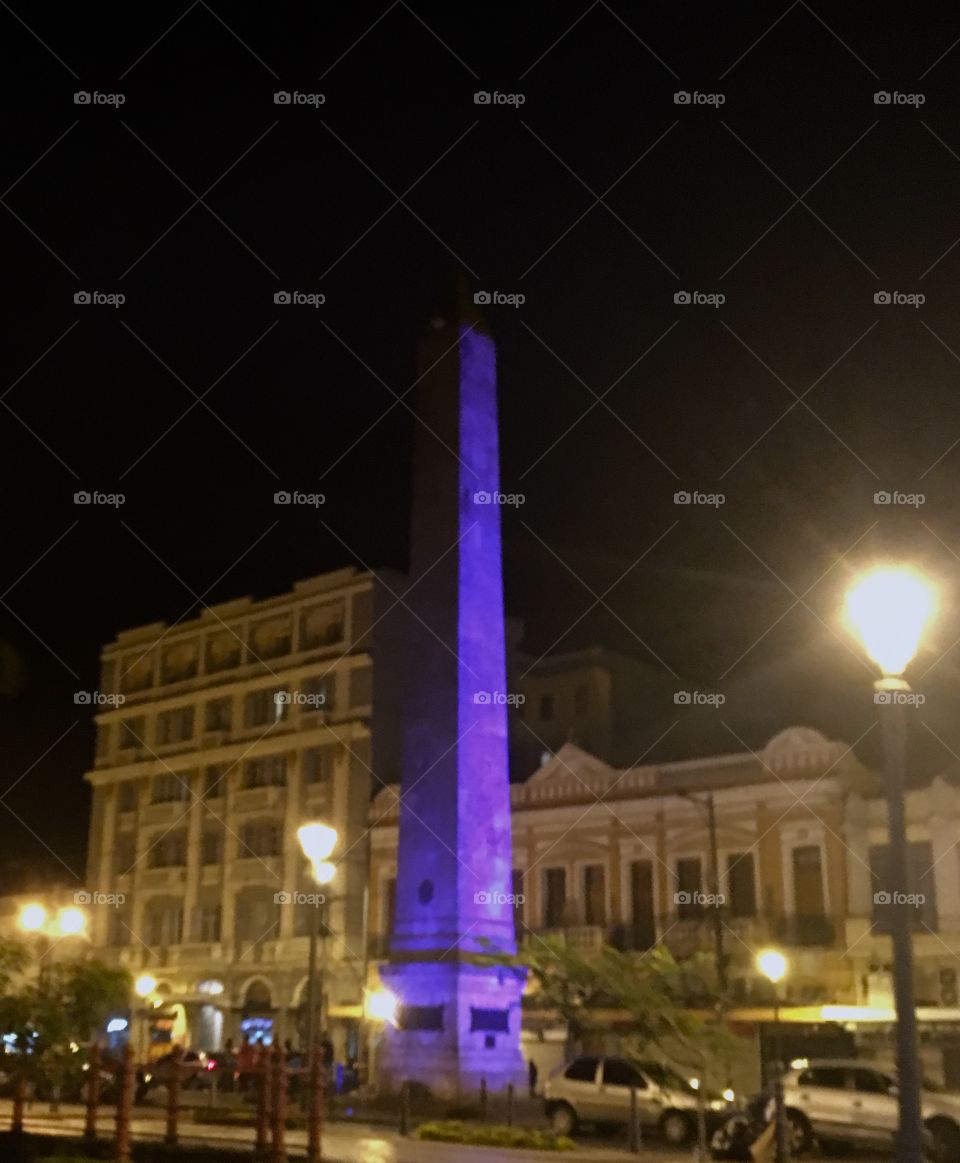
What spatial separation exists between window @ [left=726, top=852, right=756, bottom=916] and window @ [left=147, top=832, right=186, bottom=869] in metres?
20.8

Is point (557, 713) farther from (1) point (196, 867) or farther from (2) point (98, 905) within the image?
(2) point (98, 905)

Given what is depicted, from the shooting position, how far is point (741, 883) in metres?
34.1

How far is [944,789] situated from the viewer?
102ft

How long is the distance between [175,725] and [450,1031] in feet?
94.4

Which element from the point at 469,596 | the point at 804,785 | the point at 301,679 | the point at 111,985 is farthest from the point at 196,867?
the point at 111,985

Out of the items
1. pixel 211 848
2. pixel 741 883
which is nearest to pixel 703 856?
pixel 741 883

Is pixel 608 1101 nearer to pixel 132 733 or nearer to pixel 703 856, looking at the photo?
pixel 703 856

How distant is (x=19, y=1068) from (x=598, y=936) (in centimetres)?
2225

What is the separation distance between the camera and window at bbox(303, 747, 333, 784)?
144 feet

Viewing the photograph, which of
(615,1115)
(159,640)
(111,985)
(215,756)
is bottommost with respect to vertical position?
(615,1115)

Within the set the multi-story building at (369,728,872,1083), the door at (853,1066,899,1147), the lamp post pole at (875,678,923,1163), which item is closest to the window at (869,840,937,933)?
the multi-story building at (369,728,872,1083)

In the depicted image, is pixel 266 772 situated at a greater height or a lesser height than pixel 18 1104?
greater

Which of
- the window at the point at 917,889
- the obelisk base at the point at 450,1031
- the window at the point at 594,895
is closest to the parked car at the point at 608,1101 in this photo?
the obelisk base at the point at 450,1031

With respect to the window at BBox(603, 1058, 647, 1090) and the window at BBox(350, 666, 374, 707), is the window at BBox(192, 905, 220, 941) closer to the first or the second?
the window at BBox(350, 666, 374, 707)
